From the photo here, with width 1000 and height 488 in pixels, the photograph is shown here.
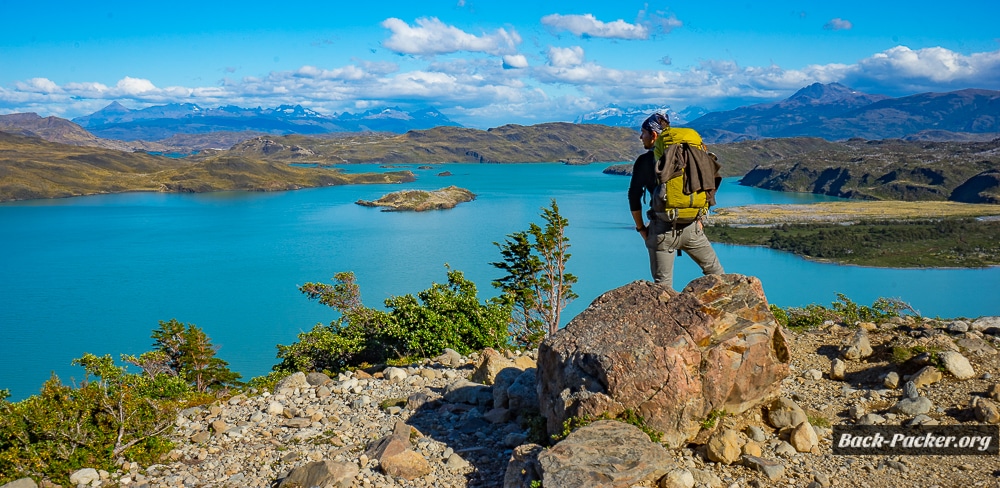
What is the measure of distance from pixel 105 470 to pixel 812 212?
14338 centimetres

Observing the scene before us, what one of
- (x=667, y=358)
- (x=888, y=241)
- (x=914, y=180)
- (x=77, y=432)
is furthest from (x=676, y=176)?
(x=914, y=180)

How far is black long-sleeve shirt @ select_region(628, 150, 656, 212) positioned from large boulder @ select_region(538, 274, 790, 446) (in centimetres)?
105

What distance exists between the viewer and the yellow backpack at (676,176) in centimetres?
801

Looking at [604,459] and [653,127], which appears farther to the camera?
[653,127]

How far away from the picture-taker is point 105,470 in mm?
8031

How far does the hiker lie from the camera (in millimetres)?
8367

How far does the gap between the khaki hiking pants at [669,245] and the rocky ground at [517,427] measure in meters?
1.99

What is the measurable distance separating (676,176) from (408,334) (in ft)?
31.4

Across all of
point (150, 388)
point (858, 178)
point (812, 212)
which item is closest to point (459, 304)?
point (150, 388)

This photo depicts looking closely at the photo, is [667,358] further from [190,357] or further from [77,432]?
[190,357]

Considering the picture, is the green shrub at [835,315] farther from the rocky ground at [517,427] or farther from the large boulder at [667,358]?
the large boulder at [667,358]

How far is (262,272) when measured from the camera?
7231 centimetres

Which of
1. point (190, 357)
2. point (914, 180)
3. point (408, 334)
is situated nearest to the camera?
point (408, 334)

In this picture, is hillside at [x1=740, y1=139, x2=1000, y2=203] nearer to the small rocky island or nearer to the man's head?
the small rocky island
